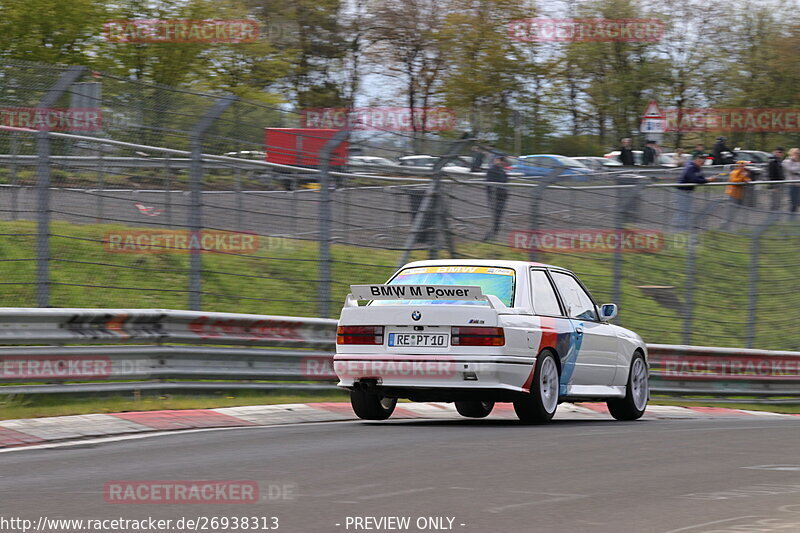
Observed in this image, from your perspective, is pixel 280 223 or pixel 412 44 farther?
pixel 412 44

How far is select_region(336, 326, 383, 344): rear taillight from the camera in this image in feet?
35.3

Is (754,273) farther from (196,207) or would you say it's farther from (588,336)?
(196,207)

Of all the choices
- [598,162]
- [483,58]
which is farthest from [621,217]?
[483,58]

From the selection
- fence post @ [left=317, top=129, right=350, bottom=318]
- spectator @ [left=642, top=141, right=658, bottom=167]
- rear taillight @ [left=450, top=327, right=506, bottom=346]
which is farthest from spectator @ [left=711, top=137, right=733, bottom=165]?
rear taillight @ [left=450, top=327, right=506, bottom=346]

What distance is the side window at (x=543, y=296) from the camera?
11266 mm

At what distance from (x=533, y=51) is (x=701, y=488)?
154 ft

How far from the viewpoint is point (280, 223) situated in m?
13.5

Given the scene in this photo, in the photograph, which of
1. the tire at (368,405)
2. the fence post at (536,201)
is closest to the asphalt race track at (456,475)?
the tire at (368,405)

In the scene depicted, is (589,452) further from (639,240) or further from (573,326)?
(639,240)

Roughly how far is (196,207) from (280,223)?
1221mm

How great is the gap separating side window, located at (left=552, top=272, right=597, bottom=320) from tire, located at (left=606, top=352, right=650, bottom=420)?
94cm

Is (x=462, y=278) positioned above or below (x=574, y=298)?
above

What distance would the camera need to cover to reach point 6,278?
42.7 ft

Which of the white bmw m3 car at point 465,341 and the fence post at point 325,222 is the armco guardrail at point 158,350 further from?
the white bmw m3 car at point 465,341
